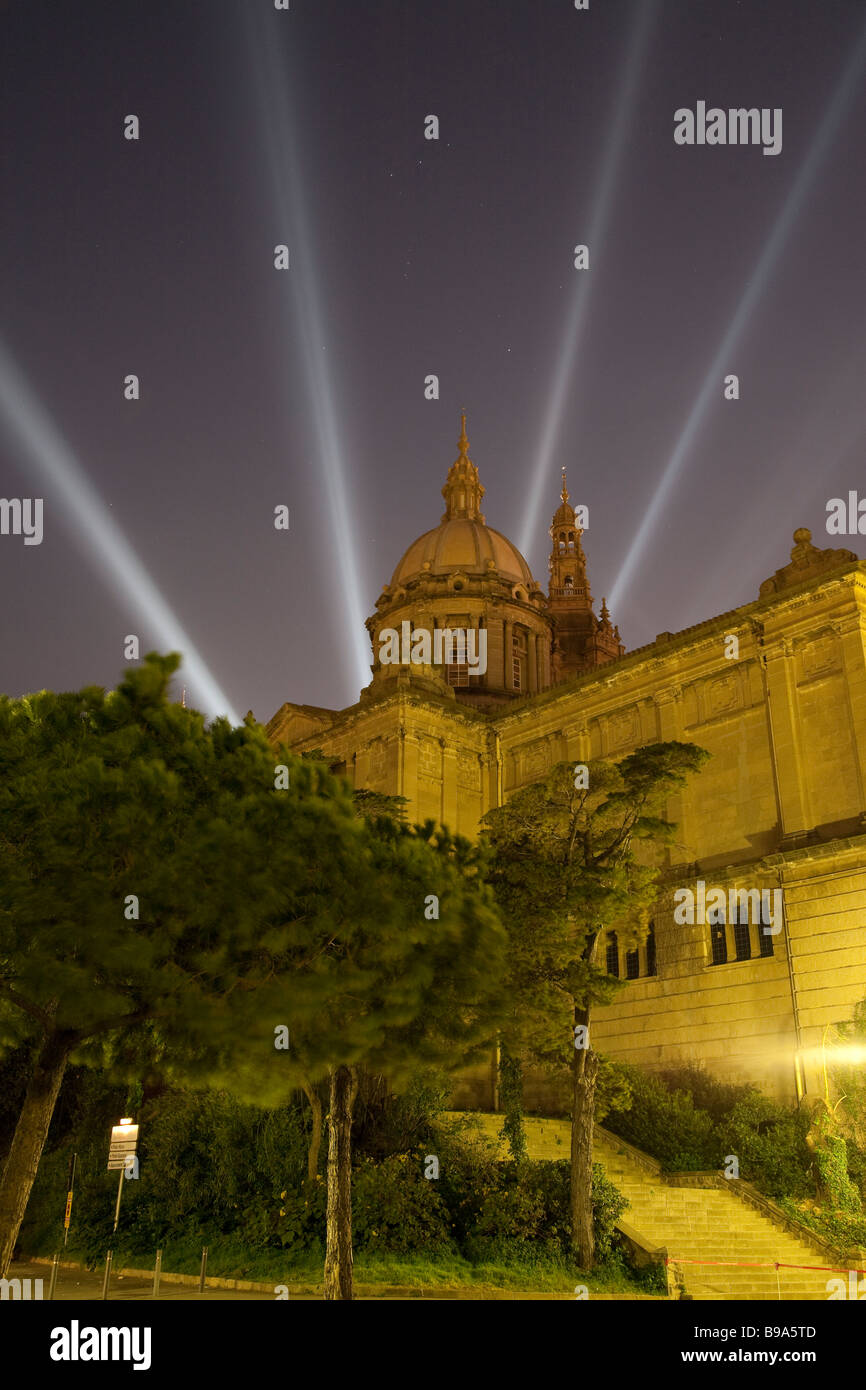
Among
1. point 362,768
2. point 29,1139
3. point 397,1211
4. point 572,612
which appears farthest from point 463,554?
point 29,1139

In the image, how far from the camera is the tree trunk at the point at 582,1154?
905 inches

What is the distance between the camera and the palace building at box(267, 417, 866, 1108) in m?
32.0

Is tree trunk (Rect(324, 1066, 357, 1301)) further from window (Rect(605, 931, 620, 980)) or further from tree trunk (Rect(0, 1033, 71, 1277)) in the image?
window (Rect(605, 931, 620, 980))

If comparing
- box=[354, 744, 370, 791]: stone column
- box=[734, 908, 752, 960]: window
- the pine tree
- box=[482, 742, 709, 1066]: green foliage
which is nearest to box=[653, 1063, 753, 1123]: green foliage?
box=[734, 908, 752, 960]: window

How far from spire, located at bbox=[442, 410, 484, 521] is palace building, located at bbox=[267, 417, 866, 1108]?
28719 mm

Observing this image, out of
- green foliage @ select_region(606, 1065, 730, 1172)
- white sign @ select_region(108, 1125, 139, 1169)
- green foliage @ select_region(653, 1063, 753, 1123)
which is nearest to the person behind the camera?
white sign @ select_region(108, 1125, 139, 1169)

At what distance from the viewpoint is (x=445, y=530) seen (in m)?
72.4

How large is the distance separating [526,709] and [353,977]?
30.7 m

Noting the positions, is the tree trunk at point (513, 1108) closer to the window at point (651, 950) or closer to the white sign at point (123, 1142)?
the window at point (651, 950)

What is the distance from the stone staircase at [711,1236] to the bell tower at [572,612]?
5217 centimetres
